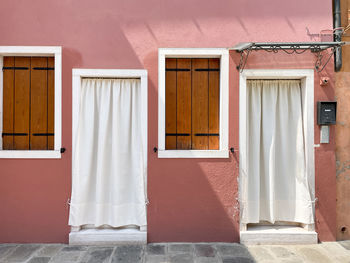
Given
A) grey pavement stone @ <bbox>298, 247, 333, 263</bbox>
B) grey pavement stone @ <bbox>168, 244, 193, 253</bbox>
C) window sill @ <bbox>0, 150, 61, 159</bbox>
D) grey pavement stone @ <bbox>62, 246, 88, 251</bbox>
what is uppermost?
window sill @ <bbox>0, 150, 61, 159</bbox>

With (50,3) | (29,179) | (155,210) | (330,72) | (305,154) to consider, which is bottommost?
(155,210)

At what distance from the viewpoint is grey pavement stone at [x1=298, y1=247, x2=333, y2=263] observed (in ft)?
11.3

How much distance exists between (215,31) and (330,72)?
1.90m

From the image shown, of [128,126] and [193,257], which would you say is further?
[128,126]

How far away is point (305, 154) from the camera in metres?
4.01

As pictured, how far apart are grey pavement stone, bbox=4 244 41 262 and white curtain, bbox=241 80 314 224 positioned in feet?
10.6

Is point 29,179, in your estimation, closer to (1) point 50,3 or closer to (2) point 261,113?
(1) point 50,3

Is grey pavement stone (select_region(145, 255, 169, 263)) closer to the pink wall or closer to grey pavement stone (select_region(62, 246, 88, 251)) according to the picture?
the pink wall

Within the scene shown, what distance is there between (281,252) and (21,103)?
452 cm

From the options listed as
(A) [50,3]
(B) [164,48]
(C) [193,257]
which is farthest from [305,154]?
(A) [50,3]

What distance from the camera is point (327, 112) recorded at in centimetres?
391

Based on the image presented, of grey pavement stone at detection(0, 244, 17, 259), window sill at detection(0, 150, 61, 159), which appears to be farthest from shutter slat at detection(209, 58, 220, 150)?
grey pavement stone at detection(0, 244, 17, 259)

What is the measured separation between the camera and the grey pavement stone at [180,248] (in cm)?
366

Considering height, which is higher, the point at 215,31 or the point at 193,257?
the point at 215,31
